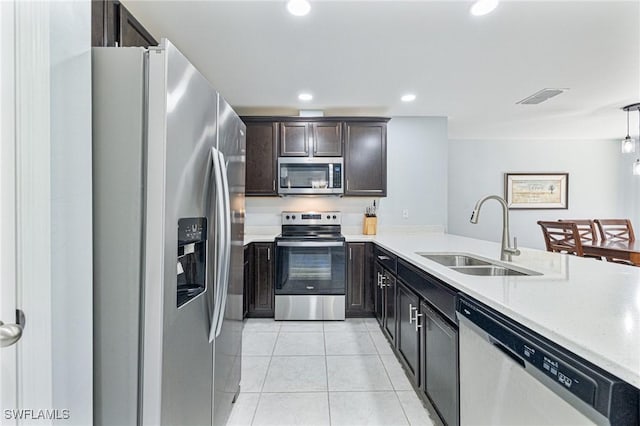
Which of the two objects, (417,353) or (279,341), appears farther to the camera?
(279,341)

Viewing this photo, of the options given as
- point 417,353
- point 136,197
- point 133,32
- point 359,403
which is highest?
point 133,32

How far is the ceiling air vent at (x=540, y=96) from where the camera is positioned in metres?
3.15

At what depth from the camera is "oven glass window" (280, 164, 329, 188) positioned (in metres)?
3.55

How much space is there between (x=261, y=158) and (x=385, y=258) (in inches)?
74.1

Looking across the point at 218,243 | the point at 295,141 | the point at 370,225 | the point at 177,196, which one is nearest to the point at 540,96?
the point at 370,225

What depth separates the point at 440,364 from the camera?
61.6 inches

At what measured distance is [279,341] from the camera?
2.82 metres

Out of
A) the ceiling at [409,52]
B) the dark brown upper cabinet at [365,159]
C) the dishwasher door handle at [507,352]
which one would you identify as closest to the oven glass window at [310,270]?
the dark brown upper cabinet at [365,159]

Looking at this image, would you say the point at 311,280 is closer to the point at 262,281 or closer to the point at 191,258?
the point at 262,281

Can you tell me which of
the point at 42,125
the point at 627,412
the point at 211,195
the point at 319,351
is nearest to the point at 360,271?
the point at 319,351

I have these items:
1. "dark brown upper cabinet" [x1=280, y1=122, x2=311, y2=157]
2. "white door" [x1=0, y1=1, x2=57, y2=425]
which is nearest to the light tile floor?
"white door" [x1=0, y1=1, x2=57, y2=425]

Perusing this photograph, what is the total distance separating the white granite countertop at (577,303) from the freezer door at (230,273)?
1.09m

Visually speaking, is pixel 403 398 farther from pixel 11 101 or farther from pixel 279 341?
pixel 11 101

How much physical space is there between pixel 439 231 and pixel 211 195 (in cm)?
341
